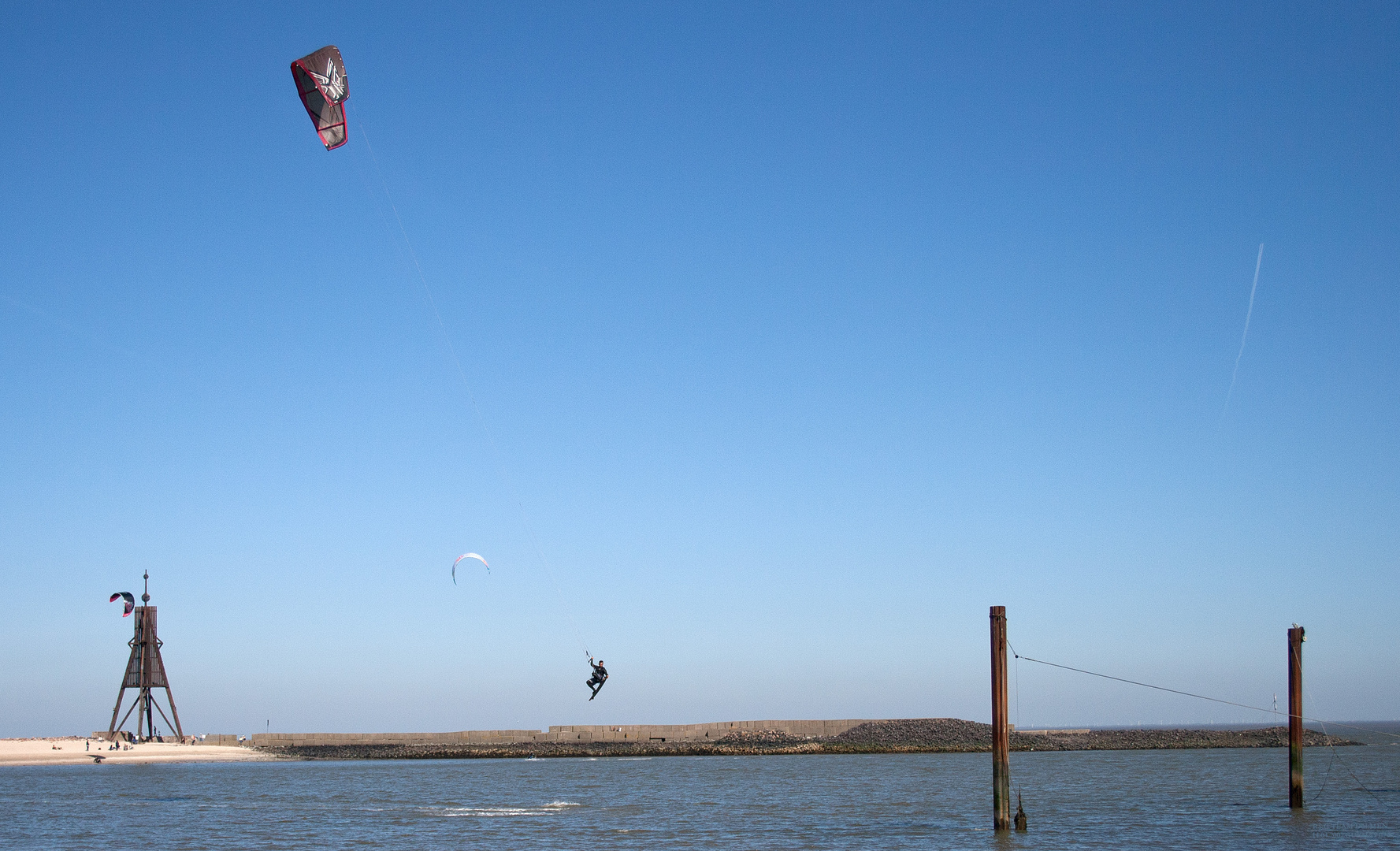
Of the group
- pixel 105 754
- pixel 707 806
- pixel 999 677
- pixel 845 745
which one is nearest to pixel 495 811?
pixel 707 806

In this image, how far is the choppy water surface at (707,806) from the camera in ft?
66.8

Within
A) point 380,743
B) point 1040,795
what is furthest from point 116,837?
point 380,743

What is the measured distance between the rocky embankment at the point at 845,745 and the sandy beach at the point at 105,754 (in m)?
4.20

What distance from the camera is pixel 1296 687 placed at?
65.4ft

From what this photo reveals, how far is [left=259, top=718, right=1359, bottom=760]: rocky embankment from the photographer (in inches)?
2072

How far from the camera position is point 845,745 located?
2108 inches

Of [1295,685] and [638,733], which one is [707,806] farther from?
[638,733]

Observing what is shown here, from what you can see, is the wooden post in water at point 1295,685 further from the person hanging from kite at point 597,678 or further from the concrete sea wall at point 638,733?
the concrete sea wall at point 638,733

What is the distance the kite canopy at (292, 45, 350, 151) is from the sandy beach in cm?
3646

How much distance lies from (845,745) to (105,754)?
102 feet

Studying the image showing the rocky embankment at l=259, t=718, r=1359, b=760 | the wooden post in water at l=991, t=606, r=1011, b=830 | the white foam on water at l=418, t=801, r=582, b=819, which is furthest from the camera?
the rocky embankment at l=259, t=718, r=1359, b=760

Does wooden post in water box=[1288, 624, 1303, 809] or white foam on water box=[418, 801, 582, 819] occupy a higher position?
wooden post in water box=[1288, 624, 1303, 809]

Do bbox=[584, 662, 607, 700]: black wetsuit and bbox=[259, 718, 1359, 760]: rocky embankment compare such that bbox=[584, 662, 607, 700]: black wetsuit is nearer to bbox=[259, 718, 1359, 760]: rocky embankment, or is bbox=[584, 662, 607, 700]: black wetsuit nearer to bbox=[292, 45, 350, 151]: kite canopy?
bbox=[292, 45, 350, 151]: kite canopy

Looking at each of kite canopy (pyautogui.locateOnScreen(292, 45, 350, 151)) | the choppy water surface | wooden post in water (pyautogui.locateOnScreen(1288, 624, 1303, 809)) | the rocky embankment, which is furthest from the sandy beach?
wooden post in water (pyautogui.locateOnScreen(1288, 624, 1303, 809))
